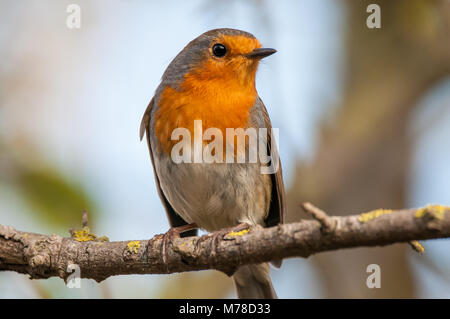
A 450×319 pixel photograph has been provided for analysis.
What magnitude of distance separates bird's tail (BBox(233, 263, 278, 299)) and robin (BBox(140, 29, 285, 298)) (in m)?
0.03

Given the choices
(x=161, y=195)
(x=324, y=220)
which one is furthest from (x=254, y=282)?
(x=324, y=220)

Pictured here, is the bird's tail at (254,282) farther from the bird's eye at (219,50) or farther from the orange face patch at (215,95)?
the bird's eye at (219,50)

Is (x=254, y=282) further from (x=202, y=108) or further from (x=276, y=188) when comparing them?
(x=202, y=108)

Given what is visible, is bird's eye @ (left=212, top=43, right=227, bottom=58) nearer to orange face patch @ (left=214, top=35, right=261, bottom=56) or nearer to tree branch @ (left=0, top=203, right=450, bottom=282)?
orange face patch @ (left=214, top=35, right=261, bottom=56)

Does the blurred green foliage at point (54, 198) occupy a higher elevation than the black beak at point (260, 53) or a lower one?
lower

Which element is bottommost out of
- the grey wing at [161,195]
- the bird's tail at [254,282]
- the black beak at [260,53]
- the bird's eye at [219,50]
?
the bird's tail at [254,282]

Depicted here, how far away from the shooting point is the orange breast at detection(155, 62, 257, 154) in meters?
4.11

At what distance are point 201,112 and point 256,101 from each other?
57cm

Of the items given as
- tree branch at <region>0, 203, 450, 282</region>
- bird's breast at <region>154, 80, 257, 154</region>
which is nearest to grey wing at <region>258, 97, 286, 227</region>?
bird's breast at <region>154, 80, 257, 154</region>

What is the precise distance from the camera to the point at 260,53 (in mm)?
4391

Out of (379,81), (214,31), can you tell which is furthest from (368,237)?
(379,81)

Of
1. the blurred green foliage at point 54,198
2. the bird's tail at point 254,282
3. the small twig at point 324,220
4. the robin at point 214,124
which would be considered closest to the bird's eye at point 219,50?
the robin at point 214,124

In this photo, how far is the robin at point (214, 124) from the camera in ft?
13.4
